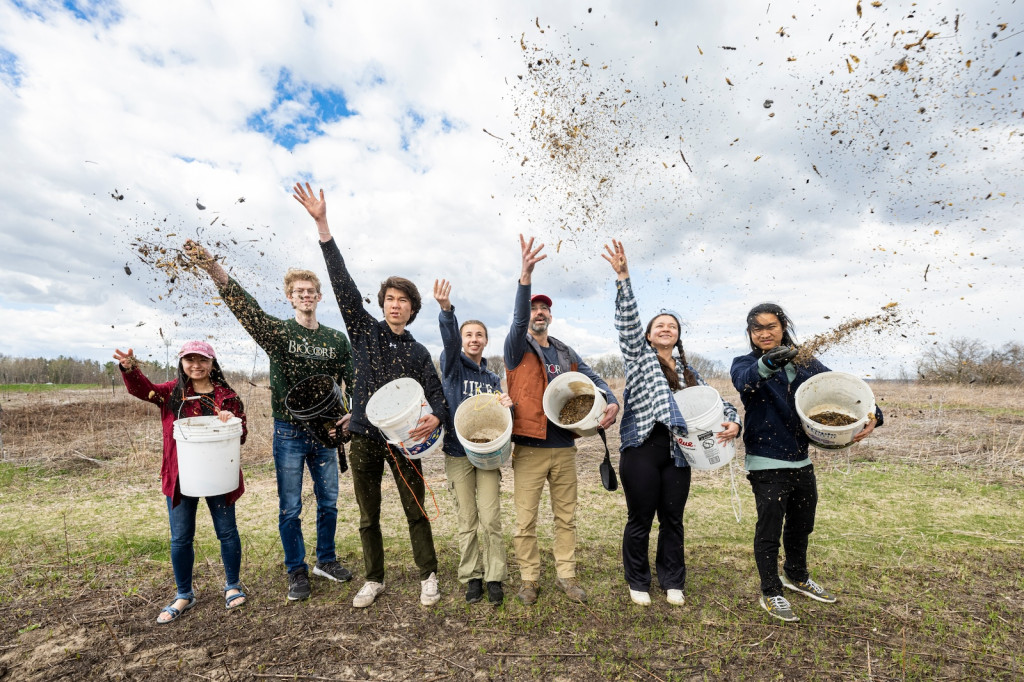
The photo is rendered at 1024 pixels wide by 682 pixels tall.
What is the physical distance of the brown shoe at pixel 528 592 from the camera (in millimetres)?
3333

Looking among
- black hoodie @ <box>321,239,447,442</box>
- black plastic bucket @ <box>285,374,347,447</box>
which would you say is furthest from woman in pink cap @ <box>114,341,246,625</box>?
black hoodie @ <box>321,239,447,442</box>

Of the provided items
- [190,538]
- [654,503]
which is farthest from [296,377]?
[654,503]

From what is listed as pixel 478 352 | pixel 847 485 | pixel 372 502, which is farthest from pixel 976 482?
pixel 372 502

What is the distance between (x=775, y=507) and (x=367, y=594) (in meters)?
2.82

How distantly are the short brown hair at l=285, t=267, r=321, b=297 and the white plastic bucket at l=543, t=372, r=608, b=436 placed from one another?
6.43 ft

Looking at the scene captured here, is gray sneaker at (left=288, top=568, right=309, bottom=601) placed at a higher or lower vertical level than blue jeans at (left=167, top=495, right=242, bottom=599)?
lower

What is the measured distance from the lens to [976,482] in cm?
678

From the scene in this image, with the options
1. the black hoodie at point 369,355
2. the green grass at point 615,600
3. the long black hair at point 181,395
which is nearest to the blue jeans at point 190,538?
the green grass at point 615,600

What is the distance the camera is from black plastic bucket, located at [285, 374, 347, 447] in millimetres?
3457

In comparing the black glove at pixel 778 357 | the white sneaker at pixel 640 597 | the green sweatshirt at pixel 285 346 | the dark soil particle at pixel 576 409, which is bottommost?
the white sneaker at pixel 640 597

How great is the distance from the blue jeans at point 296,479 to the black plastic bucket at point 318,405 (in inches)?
2.8

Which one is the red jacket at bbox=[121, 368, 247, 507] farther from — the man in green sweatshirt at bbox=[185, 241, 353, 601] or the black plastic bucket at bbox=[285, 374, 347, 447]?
the black plastic bucket at bbox=[285, 374, 347, 447]

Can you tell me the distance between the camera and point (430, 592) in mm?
3402

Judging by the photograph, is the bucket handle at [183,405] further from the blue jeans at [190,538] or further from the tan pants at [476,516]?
the tan pants at [476,516]
